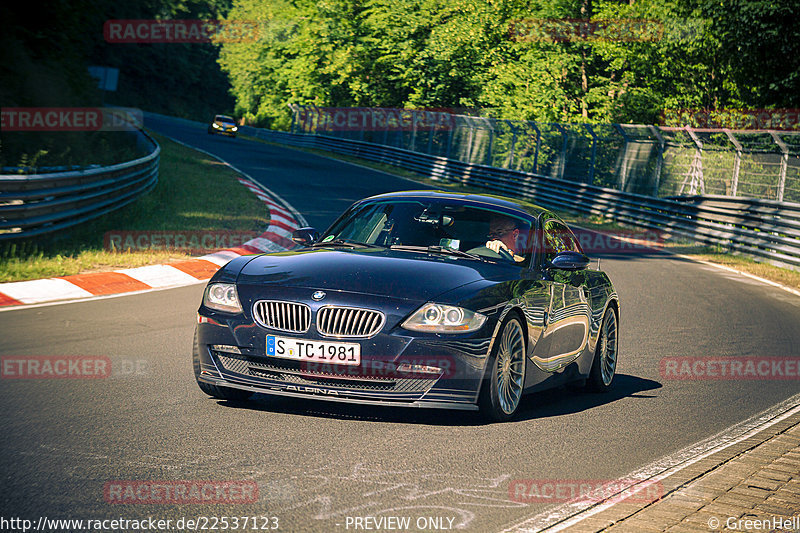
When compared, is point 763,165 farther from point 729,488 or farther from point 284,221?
point 729,488

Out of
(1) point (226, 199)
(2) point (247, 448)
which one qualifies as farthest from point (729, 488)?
(1) point (226, 199)

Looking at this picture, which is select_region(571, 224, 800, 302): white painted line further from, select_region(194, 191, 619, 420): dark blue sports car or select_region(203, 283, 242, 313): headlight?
select_region(203, 283, 242, 313): headlight

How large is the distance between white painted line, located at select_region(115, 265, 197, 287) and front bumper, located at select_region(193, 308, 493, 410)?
7069 mm

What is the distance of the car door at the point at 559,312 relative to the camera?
281 inches

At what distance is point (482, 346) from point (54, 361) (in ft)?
11.8

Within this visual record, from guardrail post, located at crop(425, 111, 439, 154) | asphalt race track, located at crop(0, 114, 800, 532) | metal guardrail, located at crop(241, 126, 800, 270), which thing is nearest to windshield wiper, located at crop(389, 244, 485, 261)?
asphalt race track, located at crop(0, 114, 800, 532)

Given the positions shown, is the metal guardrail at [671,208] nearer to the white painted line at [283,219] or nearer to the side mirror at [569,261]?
the white painted line at [283,219]

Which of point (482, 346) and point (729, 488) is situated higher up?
point (482, 346)

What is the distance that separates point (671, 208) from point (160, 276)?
1661 centimetres

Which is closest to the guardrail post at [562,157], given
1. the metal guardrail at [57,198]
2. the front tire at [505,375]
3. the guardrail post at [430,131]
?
the guardrail post at [430,131]

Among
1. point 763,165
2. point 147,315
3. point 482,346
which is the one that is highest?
point 763,165

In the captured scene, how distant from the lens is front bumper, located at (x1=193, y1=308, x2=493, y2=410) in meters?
5.89

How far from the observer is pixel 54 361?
778 centimetres

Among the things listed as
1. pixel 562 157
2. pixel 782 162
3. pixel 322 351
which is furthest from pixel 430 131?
pixel 322 351
